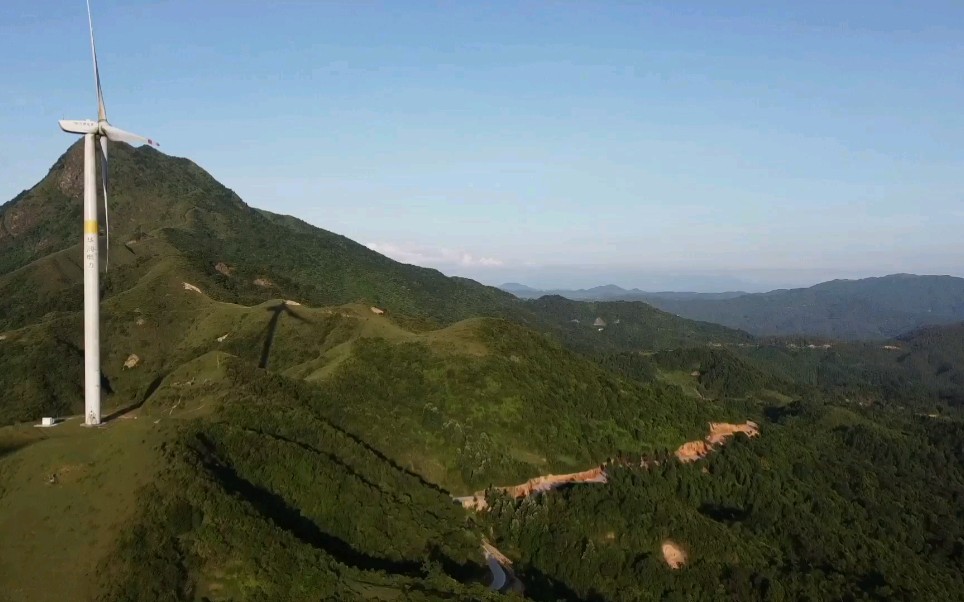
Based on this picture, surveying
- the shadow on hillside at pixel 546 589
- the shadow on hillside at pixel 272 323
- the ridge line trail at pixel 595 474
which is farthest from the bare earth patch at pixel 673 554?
the shadow on hillside at pixel 272 323

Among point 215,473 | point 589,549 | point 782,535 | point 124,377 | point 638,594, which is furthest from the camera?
point 124,377

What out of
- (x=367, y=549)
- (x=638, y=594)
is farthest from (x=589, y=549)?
(x=367, y=549)

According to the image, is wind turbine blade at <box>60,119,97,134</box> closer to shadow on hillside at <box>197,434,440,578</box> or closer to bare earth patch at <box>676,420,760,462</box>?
shadow on hillside at <box>197,434,440,578</box>

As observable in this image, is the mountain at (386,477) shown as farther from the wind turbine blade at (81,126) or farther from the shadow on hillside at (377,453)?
the wind turbine blade at (81,126)

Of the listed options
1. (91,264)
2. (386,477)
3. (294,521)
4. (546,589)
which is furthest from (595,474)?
(91,264)

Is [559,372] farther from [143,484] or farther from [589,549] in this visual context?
[143,484]

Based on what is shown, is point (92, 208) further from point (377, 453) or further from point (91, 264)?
point (377, 453)
